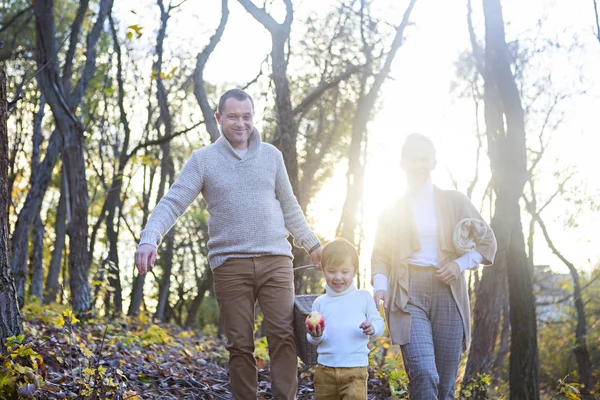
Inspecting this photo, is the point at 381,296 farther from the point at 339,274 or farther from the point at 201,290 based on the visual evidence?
the point at 201,290

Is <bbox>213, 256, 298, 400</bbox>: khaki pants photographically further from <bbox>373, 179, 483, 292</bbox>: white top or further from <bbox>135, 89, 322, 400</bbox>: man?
<bbox>373, 179, 483, 292</bbox>: white top

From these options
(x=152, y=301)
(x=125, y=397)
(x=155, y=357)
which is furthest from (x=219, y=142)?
(x=152, y=301)

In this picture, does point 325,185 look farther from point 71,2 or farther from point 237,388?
point 237,388

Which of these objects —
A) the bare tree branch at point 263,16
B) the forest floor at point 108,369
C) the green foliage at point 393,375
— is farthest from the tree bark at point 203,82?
the green foliage at point 393,375

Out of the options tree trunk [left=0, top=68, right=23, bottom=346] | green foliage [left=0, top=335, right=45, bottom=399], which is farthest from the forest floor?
tree trunk [left=0, top=68, right=23, bottom=346]

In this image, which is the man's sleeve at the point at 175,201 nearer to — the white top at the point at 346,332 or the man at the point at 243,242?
the man at the point at 243,242

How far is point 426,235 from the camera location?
16.0 ft

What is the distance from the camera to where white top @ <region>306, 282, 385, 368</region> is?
4492mm

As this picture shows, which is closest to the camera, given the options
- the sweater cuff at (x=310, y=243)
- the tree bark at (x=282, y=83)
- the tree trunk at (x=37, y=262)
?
the sweater cuff at (x=310, y=243)

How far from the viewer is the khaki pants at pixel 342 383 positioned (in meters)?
4.44

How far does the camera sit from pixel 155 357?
27.8ft

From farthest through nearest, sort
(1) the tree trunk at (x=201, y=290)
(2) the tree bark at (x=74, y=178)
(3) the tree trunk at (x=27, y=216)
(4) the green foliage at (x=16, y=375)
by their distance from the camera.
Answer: (1) the tree trunk at (x=201, y=290)
(3) the tree trunk at (x=27, y=216)
(2) the tree bark at (x=74, y=178)
(4) the green foliage at (x=16, y=375)

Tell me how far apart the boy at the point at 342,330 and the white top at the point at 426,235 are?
0.38m

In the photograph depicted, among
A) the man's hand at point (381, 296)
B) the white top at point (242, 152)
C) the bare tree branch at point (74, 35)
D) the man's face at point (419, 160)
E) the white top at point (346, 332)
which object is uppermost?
the bare tree branch at point (74, 35)
